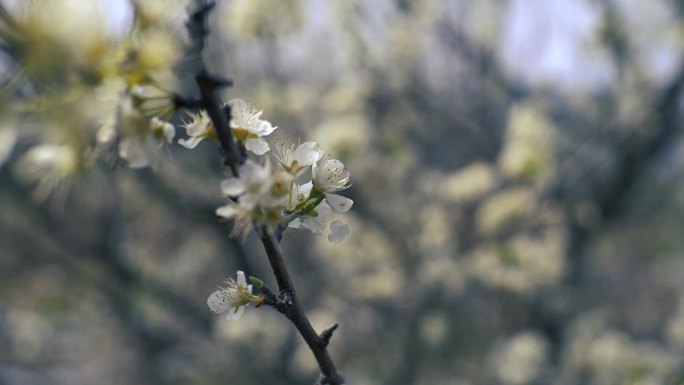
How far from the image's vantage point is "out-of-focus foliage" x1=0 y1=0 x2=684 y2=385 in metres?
4.48

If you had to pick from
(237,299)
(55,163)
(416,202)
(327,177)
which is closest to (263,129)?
(327,177)

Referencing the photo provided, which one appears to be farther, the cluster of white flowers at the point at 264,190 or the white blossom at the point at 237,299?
the white blossom at the point at 237,299

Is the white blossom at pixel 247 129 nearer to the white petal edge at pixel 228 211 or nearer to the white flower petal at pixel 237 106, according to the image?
the white flower petal at pixel 237 106

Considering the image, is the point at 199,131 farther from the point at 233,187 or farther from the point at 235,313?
the point at 235,313

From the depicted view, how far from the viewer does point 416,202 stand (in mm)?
5332

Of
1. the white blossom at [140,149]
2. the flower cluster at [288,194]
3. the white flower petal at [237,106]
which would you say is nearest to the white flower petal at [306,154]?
the flower cluster at [288,194]

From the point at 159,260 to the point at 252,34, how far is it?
9.89 ft

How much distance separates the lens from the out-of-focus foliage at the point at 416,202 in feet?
14.7

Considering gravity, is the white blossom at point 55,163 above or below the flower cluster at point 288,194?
above

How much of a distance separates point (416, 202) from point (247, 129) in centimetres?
427

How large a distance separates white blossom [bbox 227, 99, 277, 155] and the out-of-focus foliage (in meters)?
2.68

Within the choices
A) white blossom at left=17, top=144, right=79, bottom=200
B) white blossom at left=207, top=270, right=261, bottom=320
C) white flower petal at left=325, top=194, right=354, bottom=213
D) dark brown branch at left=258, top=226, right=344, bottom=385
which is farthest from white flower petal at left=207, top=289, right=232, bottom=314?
white blossom at left=17, top=144, right=79, bottom=200

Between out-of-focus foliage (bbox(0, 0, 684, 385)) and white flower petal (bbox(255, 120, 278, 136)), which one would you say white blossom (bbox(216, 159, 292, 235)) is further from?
out-of-focus foliage (bbox(0, 0, 684, 385))

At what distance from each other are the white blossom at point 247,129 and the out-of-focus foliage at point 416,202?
105 inches
